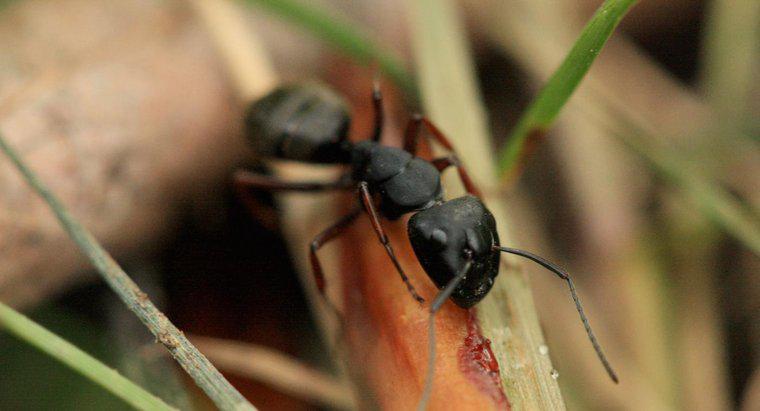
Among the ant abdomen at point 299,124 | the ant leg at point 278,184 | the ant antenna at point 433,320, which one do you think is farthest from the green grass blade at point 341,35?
the ant antenna at point 433,320

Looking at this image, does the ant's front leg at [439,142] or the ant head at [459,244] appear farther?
the ant's front leg at [439,142]

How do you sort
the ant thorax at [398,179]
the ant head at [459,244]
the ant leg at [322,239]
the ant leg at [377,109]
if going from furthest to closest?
the ant leg at [377,109] < the ant thorax at [398,179] < the ant leg at [322,239] < the ant head at [459,244]

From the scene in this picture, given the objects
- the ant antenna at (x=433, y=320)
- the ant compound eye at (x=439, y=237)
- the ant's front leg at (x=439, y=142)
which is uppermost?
the ant's front leg at (x=439, y=142)

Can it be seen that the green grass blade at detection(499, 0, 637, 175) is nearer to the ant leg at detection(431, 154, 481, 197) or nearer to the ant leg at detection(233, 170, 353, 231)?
the ant leg at detection(431, 154, 481, 197)

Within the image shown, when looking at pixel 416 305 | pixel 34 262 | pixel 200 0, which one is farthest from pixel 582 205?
pixel 34 262

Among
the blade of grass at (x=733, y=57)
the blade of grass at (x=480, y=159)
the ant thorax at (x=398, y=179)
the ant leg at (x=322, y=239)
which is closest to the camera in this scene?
the blade of grass at (x=480, y=159)

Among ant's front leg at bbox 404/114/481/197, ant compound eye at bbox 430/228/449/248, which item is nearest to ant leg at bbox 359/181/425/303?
ant compound eye at bbox 430/228/449/248

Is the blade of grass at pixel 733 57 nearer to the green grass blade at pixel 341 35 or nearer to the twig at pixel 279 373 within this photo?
the green grass blade at pixel 341 35
